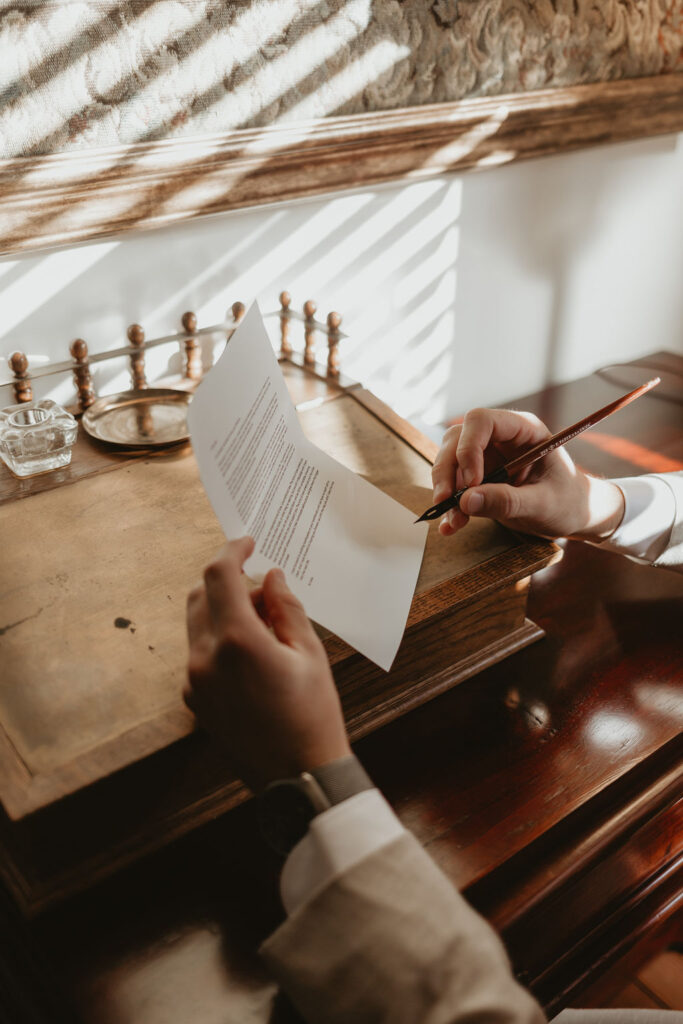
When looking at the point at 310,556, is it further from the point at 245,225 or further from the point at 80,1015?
the point at 245,225

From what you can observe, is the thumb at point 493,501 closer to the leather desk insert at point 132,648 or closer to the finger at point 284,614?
the leather desk insert at point 132,648

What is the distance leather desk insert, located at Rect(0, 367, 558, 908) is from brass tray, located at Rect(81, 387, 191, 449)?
3cm

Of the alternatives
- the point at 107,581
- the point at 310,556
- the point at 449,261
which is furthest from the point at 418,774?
the point at 449,261

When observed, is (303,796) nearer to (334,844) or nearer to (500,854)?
(334,844)

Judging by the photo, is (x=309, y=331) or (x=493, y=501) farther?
(x=309, y=331)

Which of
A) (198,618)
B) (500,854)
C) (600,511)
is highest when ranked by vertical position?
(198,618)

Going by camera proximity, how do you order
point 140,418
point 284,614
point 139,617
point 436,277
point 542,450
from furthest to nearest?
point 436,277, point 140,418, point 542,450, point 139,617, point 284,614

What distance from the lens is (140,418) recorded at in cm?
97

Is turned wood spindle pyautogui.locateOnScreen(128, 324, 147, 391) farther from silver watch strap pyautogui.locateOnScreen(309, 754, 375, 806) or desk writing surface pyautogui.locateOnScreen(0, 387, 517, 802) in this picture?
silver watch strap pyautogui.locateOnScreen(309, 754, 375, 806)

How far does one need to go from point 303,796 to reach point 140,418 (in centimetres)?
62

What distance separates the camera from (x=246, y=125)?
97 centimetres

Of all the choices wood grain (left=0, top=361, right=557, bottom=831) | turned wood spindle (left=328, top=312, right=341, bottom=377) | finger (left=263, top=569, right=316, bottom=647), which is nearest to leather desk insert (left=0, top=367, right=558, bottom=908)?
wood grain (left=0, top=361, right=557, bottom=831)

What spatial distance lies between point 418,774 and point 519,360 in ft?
3.34

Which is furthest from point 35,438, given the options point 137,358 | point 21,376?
point 137,358
